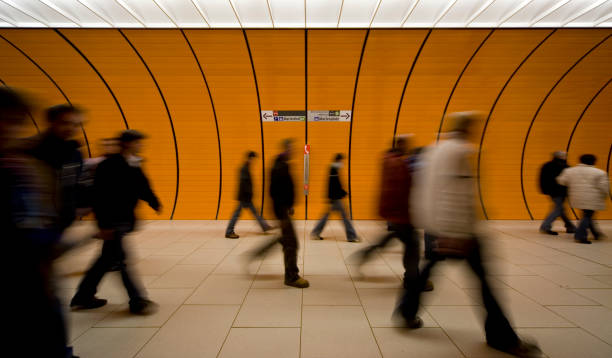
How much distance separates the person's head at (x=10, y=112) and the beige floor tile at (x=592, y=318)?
4.46m

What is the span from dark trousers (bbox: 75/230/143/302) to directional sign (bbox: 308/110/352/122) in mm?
5727

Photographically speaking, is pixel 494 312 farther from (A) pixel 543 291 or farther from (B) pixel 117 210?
(B) pixel 117 210

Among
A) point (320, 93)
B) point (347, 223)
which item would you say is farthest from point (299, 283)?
point (320, 93)

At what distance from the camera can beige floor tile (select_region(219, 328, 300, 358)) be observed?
2184 millimetres

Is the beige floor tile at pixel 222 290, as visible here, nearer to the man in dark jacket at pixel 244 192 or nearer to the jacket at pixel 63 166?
the jacket at pixel 63 166

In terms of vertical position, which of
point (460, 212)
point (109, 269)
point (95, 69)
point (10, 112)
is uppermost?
point (95, 69)

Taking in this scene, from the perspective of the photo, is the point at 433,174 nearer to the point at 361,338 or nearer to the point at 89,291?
the point at 361,338

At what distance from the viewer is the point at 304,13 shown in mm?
6043

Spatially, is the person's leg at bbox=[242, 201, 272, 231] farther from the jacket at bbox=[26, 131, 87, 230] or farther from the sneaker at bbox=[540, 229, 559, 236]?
the sneaker at bbox=[540, 229, 559, 236]

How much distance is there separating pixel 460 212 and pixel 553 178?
19.2ft

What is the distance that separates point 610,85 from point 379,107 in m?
6.37

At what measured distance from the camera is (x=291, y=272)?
346 centimetres

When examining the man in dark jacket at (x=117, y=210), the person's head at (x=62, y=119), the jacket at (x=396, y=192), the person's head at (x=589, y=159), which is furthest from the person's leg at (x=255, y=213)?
the person's head at (x=589, y=159)

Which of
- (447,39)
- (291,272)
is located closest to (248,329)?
(291,272)
